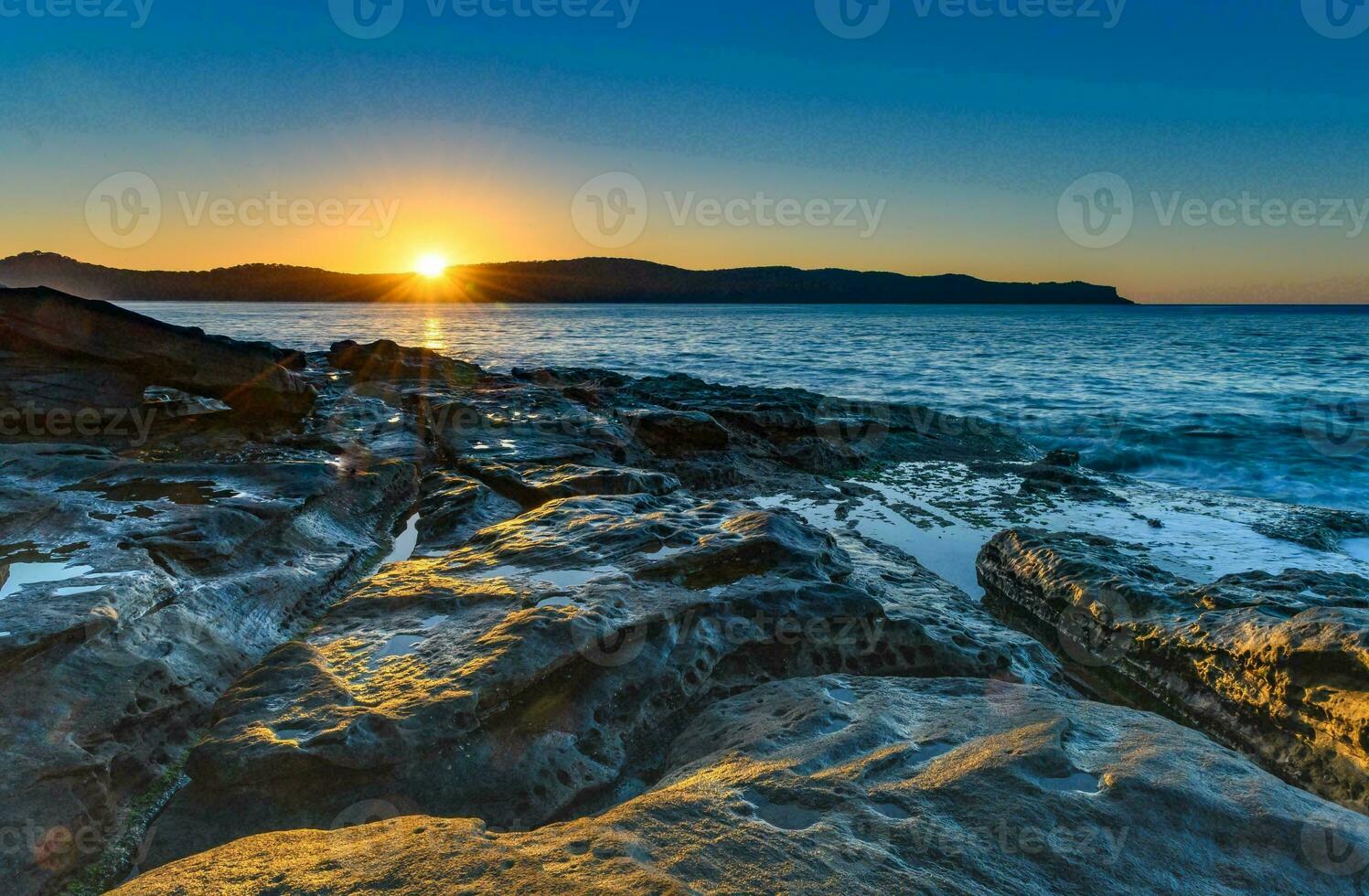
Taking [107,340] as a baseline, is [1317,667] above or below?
below

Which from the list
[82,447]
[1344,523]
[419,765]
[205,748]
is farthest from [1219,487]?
[82,447]

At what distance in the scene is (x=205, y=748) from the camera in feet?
9.88

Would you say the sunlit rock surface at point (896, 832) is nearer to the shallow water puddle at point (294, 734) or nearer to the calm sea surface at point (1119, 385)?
the shallow water puddle at point (294, 734)

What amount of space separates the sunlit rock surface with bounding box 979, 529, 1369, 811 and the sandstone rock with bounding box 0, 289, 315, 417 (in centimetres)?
977

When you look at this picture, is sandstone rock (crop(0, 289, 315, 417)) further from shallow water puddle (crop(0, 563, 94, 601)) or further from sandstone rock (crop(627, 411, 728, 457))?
shallow water puddle (crop(0, 563, 94, 601))

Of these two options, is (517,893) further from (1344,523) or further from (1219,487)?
(1219,487)

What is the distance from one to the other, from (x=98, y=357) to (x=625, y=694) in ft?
31.1

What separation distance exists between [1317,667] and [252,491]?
728 centimetres

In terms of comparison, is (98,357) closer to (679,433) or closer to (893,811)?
(679,433)

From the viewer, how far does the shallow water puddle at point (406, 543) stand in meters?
5.91

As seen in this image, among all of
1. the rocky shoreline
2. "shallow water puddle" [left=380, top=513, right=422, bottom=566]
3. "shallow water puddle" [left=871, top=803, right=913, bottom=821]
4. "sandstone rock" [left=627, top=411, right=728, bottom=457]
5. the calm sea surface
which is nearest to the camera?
the rocky shoreline

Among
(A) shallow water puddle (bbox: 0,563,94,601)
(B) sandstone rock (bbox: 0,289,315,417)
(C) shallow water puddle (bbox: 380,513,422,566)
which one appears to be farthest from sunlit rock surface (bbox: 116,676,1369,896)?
(B) sandstone rock (bbox: 0,289,315,417)

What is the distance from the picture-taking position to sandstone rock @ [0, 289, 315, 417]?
893 centimetres

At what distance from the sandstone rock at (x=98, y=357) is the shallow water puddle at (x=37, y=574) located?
6017mm
